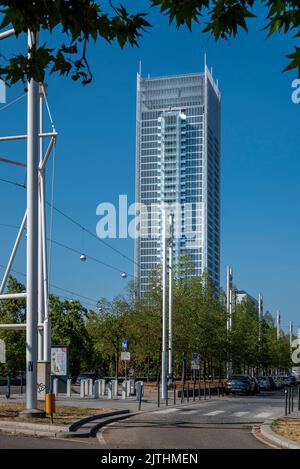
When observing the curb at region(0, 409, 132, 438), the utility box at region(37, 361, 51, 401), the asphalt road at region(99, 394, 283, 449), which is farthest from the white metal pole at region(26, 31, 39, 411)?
the utility box at region(37, 361, 51, 401)

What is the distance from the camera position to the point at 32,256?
893 inches

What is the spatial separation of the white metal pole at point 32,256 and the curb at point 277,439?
6771 millimetres

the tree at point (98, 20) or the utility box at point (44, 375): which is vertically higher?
the tree at point (98, 20)

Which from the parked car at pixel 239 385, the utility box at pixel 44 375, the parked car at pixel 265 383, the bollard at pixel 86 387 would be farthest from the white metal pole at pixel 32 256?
the parked car at pixel 265 383

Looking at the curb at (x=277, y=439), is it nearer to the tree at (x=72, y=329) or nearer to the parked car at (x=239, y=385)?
the parked car at (x=239, y=385)

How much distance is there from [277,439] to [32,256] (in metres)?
9.33

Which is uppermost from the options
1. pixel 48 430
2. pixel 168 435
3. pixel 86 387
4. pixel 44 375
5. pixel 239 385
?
pixel 44 375

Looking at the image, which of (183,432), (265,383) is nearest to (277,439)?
(183,432)

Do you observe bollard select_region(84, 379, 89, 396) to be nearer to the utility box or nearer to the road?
the road

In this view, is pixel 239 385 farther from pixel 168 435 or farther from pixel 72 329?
pixel 168 435

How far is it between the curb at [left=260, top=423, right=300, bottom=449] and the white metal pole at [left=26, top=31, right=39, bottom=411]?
6771 millimetres

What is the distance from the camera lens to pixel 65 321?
70875mm

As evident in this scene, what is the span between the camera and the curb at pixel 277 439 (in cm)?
1602
